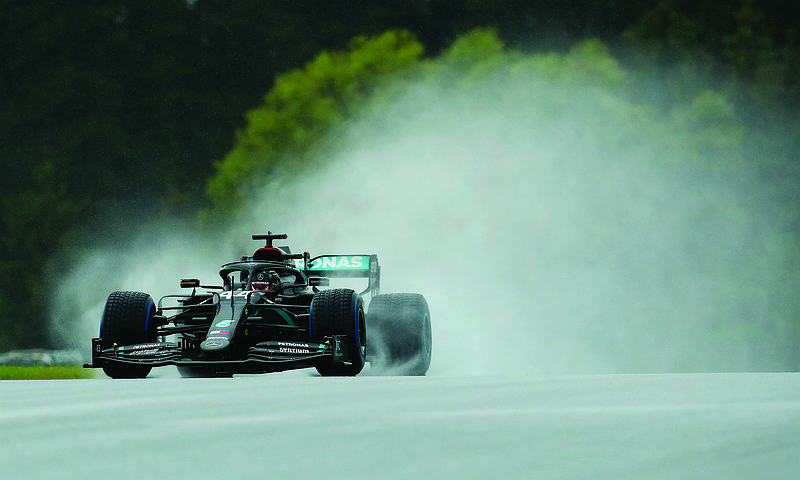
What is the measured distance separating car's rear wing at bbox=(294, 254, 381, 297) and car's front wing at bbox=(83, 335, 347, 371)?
2587mm

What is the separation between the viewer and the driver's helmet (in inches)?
518

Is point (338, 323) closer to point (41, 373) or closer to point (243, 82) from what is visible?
point (41, 373)

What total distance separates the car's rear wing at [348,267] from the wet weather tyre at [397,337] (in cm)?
138

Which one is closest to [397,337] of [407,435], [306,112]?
[407,435]

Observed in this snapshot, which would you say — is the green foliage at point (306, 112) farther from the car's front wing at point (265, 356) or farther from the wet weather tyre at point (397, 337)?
the car's front wing at point (265, 356)

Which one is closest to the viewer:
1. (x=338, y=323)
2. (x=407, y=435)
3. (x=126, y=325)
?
(x=407, y=435)

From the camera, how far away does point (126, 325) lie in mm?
12695

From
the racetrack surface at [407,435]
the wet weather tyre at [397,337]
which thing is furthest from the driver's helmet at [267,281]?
the racetrack surface at [407,435]

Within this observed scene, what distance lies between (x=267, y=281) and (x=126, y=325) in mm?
1608

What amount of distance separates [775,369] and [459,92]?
11.4 meters

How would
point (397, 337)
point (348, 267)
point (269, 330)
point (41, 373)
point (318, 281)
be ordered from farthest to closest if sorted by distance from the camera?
1. point (41, 373)
2. point (348, 267)
3. point (318, 281)
4. point (397, 337)
5. point (269, 330)

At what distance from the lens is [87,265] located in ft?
135

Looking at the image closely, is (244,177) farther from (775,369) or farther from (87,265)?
(775,369)

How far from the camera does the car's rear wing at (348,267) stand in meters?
14.5
